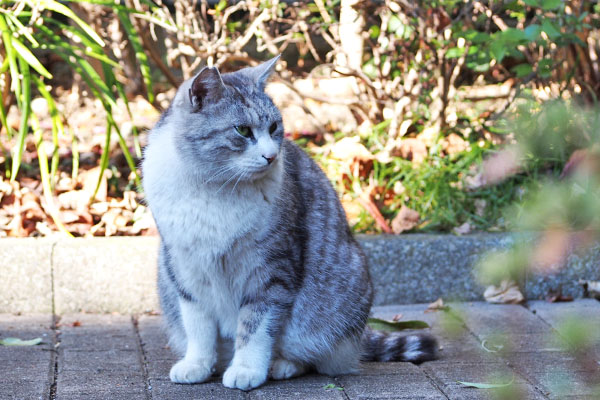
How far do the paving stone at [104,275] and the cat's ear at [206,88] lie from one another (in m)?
1.26

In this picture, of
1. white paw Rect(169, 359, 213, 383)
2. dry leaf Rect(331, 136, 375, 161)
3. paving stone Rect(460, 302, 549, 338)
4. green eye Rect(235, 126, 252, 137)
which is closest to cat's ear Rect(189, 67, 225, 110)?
green eye Rect(235, 126, 252, 137)

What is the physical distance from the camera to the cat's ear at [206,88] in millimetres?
2277

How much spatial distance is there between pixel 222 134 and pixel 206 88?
154mm

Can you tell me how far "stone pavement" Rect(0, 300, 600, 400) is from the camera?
2.31 metres

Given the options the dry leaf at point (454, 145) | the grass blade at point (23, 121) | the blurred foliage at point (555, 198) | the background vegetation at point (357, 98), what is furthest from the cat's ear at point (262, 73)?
the dry leaf at point (454, 145)

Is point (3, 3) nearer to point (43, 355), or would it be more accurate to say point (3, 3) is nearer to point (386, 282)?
point (43, 355)

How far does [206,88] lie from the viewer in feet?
7.63

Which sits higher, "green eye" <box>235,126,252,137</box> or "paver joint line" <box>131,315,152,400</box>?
"green eye" <box>235,126,252,137</box>

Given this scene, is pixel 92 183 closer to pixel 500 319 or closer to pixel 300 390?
pixel 300 390

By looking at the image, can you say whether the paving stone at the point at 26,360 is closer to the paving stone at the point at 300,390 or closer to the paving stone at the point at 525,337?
the paving stone at the point at 300,390

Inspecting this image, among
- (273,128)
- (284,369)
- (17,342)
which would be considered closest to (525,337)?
(284,369)

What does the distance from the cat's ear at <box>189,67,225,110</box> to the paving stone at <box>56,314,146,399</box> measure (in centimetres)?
94

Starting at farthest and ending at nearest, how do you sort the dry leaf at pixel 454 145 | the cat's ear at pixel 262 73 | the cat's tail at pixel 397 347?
the dry leaf at pixel 454 145 → the cat's tail at pixel 397 347 → the cat's ear at pixel 262 73

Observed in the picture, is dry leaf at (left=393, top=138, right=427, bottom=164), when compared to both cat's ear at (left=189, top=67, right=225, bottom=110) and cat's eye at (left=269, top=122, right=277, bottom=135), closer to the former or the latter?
cat's eye at (left=269, top=122, right=277, bottom=135)
